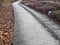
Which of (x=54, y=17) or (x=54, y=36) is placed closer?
(x=54, y=36)

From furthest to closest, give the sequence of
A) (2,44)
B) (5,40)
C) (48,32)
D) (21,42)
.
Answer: (48,32)
(21,42)
(5,40)
(2,44)

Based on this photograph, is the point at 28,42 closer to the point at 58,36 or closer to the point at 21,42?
the point at 21,42

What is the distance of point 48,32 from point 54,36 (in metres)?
1.04

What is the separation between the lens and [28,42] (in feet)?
28.8

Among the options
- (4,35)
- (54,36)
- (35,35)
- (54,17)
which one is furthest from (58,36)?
(54,17)

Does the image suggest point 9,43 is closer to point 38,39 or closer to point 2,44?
point 2,44

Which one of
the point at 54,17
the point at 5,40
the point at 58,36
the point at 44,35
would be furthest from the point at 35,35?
the point at 54,17

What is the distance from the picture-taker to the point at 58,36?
938 cm

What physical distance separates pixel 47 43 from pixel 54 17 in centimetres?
648

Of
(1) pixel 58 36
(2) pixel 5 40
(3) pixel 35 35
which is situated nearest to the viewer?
(2) pixel 5 40

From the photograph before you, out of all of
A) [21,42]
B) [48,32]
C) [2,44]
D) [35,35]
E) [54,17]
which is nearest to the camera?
[2,44]

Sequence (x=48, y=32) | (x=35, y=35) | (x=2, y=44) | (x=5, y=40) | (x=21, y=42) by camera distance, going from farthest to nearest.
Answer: (x=48, y=32) < (x=35, y=35) < (x=21, y=42) < (x=5, y=40) < (x=2, y=44)

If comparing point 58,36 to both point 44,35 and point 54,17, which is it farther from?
point 54,17

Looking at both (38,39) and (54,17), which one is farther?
(54,17)
